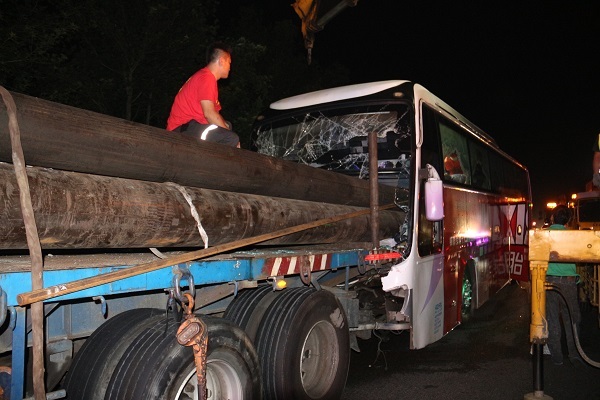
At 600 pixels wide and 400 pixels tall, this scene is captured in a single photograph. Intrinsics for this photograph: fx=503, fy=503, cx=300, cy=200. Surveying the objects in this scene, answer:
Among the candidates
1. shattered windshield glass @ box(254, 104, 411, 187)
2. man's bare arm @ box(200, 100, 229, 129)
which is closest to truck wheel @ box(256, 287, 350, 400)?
man's bare arm @ box(200, 100, 229, 129)

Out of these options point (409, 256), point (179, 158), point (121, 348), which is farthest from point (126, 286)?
point (409, 256)

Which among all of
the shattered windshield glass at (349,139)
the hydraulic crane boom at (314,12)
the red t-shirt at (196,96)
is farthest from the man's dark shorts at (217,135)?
the hydraulic crane boom at (314,12)

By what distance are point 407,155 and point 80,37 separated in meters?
12.3

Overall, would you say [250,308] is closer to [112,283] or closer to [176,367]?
[176,367]

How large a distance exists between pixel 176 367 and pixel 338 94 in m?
4.20

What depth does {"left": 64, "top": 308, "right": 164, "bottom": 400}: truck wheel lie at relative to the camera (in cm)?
274

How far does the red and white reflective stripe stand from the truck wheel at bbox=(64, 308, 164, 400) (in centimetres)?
96

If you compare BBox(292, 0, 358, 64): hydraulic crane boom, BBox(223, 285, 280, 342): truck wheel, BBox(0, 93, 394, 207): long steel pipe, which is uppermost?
BBox(292, 0, 358, 64): hydraulic crane boom

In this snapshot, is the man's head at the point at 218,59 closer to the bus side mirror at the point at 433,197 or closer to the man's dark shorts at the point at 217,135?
the man's dark shorts at the point at 217,135

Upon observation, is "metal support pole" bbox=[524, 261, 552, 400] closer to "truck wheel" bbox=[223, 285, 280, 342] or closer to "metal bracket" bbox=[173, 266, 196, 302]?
"truck wheel" bbox=[223, 285, 280, 342]

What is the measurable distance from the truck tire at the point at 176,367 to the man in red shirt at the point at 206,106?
1.75m

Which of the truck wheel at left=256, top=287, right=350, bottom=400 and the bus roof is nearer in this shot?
the truck wheel at left=256, top=287, right=350, bottom=400

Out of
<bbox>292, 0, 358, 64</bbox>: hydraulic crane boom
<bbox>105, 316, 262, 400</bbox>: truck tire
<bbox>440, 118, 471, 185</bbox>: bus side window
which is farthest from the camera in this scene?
<bbox>292, 0, 358, 64</bbox>: hydraulic crane boom

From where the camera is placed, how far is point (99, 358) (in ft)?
9.14
